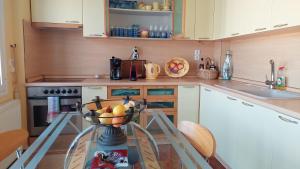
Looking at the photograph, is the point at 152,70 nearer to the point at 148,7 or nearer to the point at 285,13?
the point at 148,7

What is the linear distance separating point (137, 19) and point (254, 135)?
7.29ft

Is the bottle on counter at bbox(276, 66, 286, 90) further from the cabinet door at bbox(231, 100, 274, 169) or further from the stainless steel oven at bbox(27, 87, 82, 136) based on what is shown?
the stainless steel oven at bbox(27, 87, 82, 136)

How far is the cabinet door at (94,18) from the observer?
2.88m

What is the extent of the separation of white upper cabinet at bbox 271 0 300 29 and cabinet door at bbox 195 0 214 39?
1.24m

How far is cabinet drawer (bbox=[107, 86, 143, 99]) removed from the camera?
9.21 ft

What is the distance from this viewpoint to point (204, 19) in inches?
125

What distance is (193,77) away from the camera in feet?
11.4

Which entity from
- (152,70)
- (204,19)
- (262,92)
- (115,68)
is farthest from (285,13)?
(115,68)

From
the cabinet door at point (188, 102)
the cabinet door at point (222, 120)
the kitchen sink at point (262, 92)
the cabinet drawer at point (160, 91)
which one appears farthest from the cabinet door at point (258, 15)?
the cabinet drawer at point (160, 91)

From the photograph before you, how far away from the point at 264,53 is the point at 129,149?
6.57ft

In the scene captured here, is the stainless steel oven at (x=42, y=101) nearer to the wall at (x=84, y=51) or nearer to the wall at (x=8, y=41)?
the wall at (x=8, y=41)

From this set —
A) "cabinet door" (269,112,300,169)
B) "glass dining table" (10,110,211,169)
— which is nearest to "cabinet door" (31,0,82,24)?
"glass dining table" (10,110,211,169)

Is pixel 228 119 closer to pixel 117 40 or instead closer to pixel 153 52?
pixel 153 52

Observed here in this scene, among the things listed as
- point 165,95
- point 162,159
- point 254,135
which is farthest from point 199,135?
point 165,95
